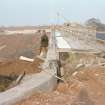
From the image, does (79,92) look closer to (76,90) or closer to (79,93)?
(79,93)

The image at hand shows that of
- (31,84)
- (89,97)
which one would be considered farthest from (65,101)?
(31,84)

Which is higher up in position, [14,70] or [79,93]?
[79,93]

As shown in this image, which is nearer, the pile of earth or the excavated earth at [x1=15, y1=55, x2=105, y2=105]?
the excavated earth at [x1=15, y1=55, x2=105, y2=105]

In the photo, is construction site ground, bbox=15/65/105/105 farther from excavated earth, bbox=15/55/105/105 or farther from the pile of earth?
the pile of earth

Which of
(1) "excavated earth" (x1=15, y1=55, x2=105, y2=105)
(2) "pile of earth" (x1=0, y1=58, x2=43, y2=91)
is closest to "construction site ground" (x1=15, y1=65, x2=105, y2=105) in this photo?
(1) "excavated earth" (x1=15, y1=55, x2=105, y2=105)

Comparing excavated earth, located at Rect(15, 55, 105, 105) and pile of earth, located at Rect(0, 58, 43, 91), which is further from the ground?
excavated earth, located at Rect(15, 55, 105, 105)

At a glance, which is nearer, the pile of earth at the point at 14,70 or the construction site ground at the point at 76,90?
the construction site ground at the point at 76,90

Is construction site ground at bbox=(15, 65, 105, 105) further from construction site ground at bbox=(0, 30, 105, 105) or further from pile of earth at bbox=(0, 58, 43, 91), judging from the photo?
pile of earth at bbox=(0, 58, 43, 91)

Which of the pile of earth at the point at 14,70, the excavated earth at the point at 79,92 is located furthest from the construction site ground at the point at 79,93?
the pile of earth at the point at 14,70

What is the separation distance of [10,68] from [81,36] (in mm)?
12307

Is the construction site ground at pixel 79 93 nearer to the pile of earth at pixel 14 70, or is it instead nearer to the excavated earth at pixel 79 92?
the excavated earth at pixel 79 92

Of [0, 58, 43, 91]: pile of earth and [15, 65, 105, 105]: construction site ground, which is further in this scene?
[0, 58, 43, 91]: pile of earth

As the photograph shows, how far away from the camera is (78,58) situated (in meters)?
15.7

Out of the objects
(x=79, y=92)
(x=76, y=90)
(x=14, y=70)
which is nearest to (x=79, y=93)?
(x=79, y=92)
